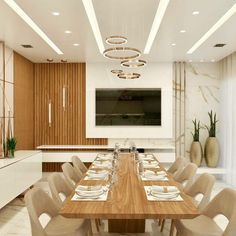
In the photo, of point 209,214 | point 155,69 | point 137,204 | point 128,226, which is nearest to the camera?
point 137,204

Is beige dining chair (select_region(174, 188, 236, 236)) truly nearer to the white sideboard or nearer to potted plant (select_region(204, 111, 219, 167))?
the white sideboard

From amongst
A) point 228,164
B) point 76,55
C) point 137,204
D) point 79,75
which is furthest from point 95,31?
point 228,164

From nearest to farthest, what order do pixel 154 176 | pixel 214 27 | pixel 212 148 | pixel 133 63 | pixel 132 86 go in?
pixel 154 176
pixel 214 27
pixel 133 63
pixel 212 148
pixel 132 86

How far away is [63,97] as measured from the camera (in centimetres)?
692

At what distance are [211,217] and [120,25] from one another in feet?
A: 9.13

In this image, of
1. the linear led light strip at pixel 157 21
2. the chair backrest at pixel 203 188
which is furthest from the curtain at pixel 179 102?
the chair backrest at pixel 203 188

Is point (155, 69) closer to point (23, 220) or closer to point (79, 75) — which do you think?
point (79, 75)

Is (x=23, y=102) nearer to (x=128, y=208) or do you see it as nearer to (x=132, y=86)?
(x=132, y=86)

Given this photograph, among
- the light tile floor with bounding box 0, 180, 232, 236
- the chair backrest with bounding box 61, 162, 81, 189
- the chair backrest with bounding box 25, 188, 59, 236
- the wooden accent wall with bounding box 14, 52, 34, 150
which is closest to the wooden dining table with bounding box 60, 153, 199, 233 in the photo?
the chair backrest with bounding box 25, 188, 59, 236

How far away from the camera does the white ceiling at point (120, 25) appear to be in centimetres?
346

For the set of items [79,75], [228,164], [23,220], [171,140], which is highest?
[79,75]

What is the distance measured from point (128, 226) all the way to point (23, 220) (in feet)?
4.95

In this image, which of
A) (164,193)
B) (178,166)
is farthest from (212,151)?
(164,193)

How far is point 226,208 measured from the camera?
2.32m
